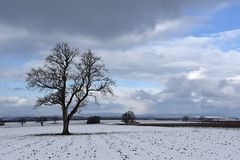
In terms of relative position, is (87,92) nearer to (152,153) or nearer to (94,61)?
(94,61)

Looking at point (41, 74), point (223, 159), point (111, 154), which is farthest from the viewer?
point (41, 74)

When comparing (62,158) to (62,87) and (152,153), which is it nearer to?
(152,153)

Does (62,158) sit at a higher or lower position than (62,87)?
lower

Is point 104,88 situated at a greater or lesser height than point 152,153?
greater

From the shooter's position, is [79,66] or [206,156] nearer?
[206,156]

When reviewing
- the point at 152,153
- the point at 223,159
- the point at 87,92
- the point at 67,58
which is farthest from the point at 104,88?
the point at 223,159

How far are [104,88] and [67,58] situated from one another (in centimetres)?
709

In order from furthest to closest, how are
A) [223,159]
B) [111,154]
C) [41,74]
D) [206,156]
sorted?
[41,74], [111,154], [206,156], [223,159]

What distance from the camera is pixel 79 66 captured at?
6125 centimetres

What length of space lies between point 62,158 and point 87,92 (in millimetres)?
35692

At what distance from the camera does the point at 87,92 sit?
199 feet

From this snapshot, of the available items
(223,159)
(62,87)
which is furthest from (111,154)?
(62,87)

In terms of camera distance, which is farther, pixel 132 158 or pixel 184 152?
pixel 184 152

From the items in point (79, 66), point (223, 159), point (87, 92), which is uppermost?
point (79, 66)
